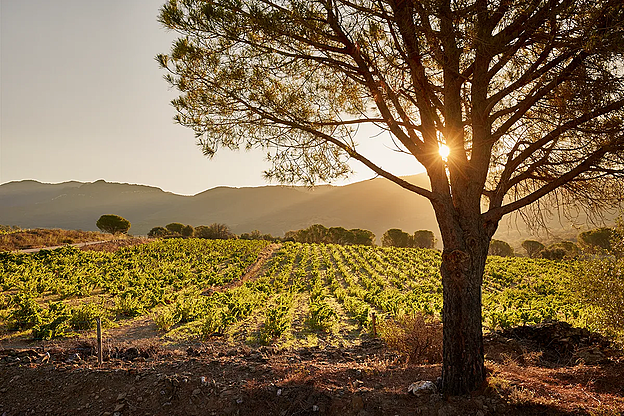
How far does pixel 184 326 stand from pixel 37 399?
3.96 metres

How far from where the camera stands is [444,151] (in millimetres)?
4012

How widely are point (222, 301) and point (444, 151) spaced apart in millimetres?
8591

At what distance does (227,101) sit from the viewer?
463 cm

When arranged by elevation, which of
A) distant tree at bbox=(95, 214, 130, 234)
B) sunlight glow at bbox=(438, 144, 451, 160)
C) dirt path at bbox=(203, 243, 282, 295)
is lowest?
dirt path at bbox=(203, 243, 282, 295)

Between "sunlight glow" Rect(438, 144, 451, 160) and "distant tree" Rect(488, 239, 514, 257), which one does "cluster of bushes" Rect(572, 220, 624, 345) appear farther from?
"distant tree" Rect(488, 239, 514, 257)

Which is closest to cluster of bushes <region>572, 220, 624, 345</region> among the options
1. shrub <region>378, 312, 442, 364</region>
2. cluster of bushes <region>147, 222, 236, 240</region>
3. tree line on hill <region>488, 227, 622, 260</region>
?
tree line on hill <region>488, 227, 622, 260</region>

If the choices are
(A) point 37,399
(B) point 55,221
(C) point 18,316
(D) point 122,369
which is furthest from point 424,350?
(B) point 55,221

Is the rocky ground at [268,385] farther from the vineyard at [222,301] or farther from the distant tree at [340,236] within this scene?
the distant tree at [340,236]

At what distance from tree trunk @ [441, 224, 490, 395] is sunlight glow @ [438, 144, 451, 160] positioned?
1.05 meters

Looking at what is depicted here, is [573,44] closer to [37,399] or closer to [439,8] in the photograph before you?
[439,8]

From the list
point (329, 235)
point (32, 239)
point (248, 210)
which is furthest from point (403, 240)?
point (248, 210)

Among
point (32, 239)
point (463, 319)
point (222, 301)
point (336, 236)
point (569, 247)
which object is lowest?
point (222, 301)

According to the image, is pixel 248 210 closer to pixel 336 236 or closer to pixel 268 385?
pixel 336 236

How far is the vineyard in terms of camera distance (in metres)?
7.50
